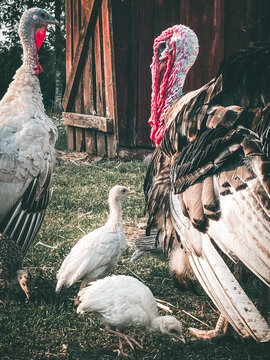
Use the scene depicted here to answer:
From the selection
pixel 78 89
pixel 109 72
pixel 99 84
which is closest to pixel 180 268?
pixel 109 72

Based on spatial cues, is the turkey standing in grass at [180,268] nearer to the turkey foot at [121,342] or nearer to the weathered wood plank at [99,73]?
the turkey foot at [121,342]

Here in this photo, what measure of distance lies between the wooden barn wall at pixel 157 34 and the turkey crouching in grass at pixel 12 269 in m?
5.21

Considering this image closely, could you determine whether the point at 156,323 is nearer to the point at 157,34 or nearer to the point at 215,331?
the point at 215,331

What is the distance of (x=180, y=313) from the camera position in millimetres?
3594

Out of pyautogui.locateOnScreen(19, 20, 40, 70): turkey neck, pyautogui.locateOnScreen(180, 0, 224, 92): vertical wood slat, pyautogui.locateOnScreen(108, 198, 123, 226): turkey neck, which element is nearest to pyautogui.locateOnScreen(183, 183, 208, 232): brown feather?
pyautogui.locateOnScreen(108, 198, 123, 226): turkey neck

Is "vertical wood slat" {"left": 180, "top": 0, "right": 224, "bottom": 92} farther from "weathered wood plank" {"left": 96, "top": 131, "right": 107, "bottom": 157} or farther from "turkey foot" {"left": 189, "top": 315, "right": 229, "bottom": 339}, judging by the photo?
"turkey foot" {"left": 189, "top": 315, "right": 229, "bottom": 339}

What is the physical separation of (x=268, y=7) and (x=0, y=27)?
34.3 ft

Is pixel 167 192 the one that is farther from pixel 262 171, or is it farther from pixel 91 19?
pixel 91 19

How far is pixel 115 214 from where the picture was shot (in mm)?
4160

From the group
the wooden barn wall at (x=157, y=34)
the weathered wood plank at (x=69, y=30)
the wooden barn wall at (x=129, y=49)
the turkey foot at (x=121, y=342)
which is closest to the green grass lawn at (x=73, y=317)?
the turkey foot at (x=121, y=342)

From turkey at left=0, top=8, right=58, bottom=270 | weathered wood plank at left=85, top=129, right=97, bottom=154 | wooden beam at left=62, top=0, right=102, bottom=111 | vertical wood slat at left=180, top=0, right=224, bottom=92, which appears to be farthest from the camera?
weathered wood plank at left=85, top=129, right=97, bottom=154

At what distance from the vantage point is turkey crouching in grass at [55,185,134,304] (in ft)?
11.7

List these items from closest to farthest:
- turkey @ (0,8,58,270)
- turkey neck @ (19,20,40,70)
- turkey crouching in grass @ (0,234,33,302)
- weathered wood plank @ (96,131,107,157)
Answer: turkey crouching in grass @ (0,234,33,302), turkey @ (0,8,58,270), turkey neck @ (19,20,40,70), weathered wood plank @ (96,131,107,157)

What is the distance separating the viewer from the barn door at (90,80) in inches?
317
